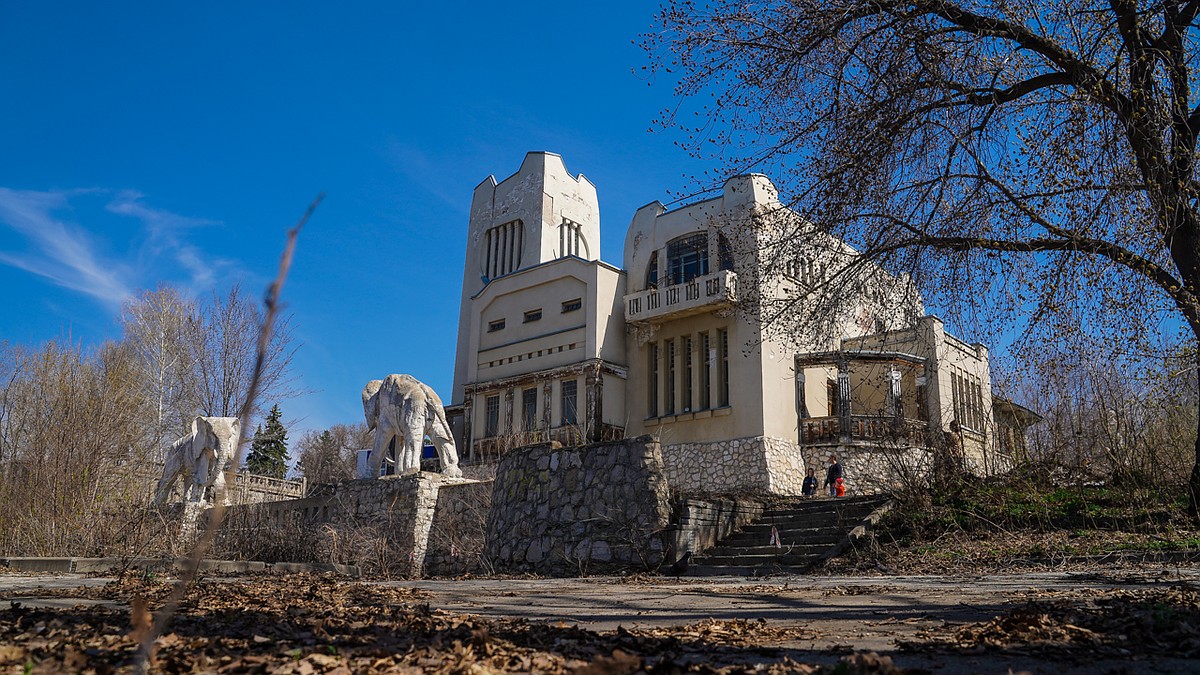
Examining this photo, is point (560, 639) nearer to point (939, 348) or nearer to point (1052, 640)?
point (1052, 640)

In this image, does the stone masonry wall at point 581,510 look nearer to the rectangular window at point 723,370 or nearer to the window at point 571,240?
the rectangular window at point 723,370

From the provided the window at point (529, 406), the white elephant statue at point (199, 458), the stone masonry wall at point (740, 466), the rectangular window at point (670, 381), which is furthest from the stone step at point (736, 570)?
the window at point (529, 406)

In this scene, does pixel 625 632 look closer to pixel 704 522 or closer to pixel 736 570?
pixel 736 570

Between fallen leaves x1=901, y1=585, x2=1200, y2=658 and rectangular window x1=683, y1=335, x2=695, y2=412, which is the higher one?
rectangular window x1=683, y1=335, x2=695, y2=412

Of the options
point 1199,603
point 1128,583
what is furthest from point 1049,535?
point 1199,603

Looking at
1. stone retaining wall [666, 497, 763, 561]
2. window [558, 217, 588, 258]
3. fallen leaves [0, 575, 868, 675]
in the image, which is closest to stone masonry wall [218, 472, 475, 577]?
stone retaining wall [666, 497, 763, 561]

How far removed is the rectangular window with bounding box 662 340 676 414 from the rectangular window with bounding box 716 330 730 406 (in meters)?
1.85

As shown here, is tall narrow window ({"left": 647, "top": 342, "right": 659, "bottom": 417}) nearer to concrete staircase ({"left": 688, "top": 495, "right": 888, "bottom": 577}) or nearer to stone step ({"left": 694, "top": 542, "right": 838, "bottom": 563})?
concrete staircase ({"left": 688, "top": 495, "right": 888, "bottom": 577})

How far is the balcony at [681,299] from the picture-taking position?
91.9 ft

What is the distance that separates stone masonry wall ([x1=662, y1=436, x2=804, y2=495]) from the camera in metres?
26.3

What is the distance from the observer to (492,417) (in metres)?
33.2

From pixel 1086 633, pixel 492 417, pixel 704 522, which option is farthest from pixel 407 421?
pixel 1086 633

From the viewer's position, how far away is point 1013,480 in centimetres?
1467

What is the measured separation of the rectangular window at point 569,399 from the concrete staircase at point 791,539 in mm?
15165
